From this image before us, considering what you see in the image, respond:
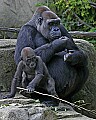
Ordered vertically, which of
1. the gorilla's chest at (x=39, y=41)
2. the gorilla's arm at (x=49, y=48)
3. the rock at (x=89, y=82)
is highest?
the gorilla's chest at (x=39, y=41)

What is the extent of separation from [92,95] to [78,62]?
1.02m

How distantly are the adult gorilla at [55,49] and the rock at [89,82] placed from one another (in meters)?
0.67

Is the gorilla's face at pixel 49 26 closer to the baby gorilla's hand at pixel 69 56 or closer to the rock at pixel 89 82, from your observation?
the baby gorilla's hand at pixel 69 56

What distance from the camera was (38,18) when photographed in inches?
188

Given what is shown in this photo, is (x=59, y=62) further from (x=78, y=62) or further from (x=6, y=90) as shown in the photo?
(x=6, y=90)

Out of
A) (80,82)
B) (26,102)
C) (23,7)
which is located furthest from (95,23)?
(26,102)

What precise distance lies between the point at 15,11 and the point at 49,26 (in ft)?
15.1

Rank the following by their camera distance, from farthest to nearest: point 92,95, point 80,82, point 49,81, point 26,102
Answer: point 92,95 < point 80,82 < point 49,81 < point 26,102

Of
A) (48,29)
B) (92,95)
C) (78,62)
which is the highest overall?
(48,29)

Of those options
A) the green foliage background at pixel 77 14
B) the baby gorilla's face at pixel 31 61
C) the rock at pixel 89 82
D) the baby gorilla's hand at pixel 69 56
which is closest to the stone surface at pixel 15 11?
the green foliage background at pixel 77 14

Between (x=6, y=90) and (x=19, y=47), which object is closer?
(x=19, y=47)

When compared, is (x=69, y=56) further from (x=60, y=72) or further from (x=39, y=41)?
(x=39, y=41)

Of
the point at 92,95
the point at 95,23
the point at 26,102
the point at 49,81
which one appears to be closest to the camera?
the point at 26,102

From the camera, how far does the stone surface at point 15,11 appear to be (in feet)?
29.3
